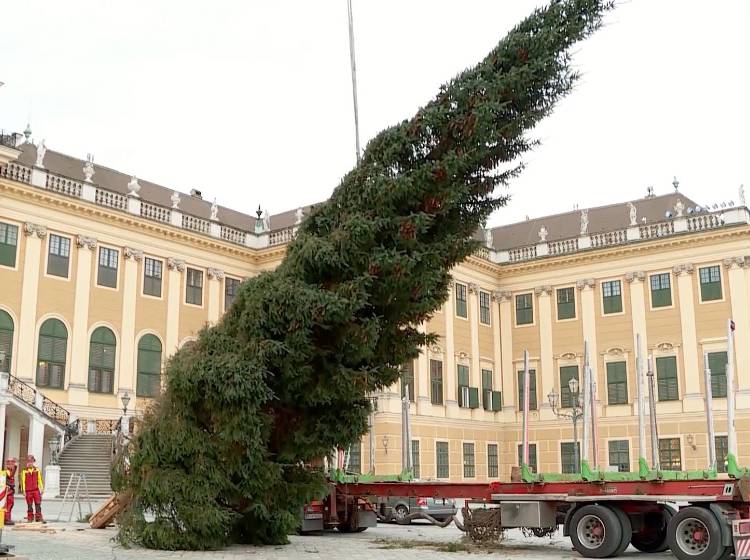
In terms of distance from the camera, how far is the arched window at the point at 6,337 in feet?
104

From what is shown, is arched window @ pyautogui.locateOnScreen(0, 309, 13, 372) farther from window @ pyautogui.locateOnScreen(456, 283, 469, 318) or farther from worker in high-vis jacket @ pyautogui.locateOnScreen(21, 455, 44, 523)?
window @ pyautogui.locateOnScreen(456, 283, 469, 318)

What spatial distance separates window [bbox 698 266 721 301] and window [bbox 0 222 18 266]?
94.4 feet

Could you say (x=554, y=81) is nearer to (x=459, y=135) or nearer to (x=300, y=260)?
(x=459, y=135)

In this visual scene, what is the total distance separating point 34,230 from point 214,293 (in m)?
9.12

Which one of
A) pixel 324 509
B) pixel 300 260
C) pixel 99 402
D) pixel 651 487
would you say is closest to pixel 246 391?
pixel 300 260

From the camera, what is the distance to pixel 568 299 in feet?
145

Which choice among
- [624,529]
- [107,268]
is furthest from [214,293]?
[624,529]

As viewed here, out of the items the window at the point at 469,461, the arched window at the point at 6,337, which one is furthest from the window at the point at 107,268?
the window at the point at 469,461

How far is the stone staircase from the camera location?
2948 centimetres

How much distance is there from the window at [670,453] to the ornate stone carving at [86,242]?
26067 mm

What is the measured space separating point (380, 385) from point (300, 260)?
2.64 m

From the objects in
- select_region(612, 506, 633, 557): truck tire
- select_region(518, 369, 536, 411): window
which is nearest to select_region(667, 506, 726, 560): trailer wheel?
select_region(612, 506, 633, 557): truck tire

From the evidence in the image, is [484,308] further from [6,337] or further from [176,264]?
[6,337]

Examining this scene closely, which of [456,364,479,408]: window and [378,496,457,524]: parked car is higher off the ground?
[456,364,479,408]: window
